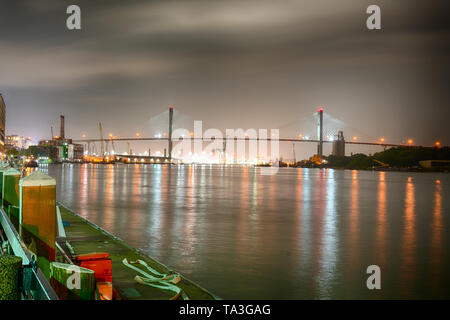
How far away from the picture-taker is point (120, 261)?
799cm

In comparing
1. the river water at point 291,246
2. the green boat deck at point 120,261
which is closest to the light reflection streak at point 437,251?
the river water at point 291,246

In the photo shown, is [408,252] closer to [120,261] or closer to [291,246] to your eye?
[291,246]

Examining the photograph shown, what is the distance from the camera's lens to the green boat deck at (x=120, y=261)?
6.21m

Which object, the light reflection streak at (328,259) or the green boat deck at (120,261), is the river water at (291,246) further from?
the green boat deck at (120,261)

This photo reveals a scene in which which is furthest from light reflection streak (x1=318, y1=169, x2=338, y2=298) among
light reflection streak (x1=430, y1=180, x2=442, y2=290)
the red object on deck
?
the red object on deck

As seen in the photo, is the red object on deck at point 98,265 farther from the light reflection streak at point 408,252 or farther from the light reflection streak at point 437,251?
the light reflection streak at point 437,251

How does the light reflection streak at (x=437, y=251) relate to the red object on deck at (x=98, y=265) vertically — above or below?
below

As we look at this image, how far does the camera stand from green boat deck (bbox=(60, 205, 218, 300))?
6.21m

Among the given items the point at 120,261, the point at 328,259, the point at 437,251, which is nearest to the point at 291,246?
the point at 328,259

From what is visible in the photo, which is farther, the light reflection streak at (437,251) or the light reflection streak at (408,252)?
the light reflection streak at (437,251)

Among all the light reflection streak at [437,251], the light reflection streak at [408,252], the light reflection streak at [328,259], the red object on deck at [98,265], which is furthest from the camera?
the light reflection streak at [437,251]

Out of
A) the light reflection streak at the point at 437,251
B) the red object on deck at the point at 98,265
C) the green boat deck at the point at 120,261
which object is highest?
the red object on deck at the point at 98,265

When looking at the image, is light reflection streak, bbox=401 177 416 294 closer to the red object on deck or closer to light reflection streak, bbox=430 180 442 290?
light reflection streak, bbox=430 180 442 290

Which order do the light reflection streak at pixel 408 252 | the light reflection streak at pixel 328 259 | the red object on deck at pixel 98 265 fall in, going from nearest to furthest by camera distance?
1. the red object on deck at pixel 98 265
2. the light reflection streak at pixel 328 259
3. the light reflection streak at pixel 408 252
